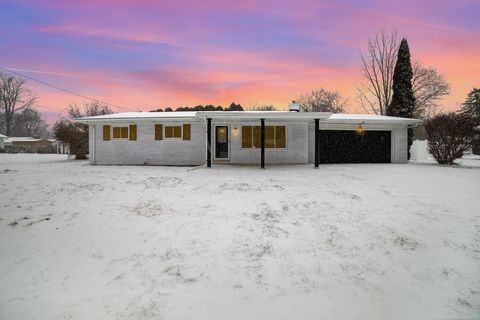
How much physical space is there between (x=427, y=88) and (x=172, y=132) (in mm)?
29804

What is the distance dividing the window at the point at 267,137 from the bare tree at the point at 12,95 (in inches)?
1956

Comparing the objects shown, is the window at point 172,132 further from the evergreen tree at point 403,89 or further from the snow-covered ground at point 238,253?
the evergreen tree at point 403,89

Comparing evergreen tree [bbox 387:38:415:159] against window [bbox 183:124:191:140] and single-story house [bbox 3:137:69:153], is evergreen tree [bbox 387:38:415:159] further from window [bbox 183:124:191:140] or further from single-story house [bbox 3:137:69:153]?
single-story house [bbox 3:137:69:153]

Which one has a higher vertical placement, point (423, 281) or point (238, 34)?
point (238, 34)

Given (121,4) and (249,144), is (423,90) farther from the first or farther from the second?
(121,4)

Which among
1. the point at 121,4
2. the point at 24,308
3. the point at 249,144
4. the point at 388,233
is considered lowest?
the point at 24,308

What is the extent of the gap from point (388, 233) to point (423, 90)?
1279 inches

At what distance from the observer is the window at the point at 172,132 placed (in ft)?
50.6

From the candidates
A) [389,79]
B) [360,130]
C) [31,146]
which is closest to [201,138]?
[360,130]

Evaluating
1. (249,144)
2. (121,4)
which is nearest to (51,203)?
(121,4)

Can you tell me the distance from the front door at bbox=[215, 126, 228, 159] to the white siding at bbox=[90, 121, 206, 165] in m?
0.82

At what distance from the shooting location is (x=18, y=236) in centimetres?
558

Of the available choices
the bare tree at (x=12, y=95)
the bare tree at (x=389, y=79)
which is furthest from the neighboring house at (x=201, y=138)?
the bare tree at (x=12, y=95)

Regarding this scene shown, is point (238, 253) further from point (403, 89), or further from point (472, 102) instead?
point (472, 102)
